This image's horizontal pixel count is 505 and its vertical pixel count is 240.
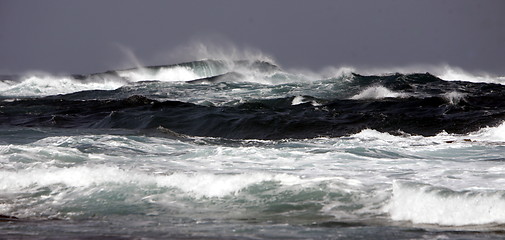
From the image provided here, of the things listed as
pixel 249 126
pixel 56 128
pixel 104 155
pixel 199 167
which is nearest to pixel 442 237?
pixel 199 167

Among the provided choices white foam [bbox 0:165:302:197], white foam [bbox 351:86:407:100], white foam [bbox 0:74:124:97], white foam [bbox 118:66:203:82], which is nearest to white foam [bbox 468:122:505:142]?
white foam [bbox 0:165:302:197]

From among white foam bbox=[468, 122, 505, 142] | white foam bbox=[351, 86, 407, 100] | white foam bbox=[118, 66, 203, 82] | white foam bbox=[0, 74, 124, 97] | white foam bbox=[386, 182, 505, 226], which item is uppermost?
white foam bbox=[118, 66, 203, 82]

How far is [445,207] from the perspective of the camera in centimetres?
755

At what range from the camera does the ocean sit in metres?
7.15

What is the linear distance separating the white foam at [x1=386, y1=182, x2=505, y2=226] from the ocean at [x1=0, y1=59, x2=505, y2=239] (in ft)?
0.06

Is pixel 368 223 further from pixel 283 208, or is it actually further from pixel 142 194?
pixel 142 194

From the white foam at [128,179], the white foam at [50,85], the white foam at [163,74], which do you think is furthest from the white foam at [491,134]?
the white foam at [163,74]

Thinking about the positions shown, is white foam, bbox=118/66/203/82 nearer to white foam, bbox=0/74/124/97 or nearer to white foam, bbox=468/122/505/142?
white foam, bbox=0/74/124/97

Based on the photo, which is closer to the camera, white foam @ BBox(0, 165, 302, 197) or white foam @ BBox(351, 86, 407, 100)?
white foam @ BBox(0, 165, 302, 197)

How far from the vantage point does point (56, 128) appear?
20.1 m

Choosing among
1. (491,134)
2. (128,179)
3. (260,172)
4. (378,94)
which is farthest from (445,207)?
(378,94)

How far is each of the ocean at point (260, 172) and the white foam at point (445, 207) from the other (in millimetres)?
20

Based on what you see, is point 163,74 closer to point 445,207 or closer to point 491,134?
point 491,134

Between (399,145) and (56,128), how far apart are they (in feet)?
34.5
